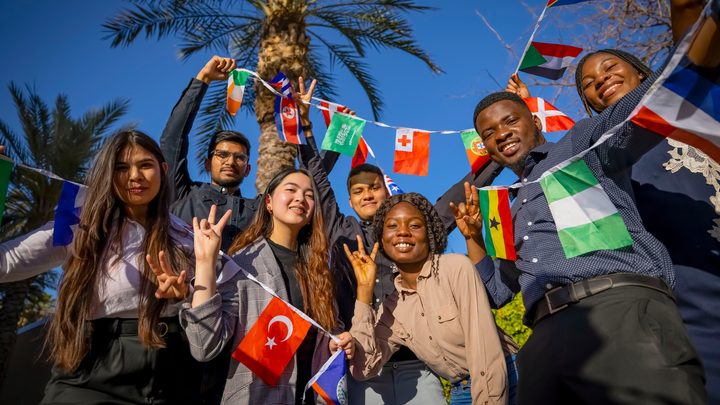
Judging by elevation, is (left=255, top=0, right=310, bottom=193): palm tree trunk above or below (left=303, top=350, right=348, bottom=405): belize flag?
above

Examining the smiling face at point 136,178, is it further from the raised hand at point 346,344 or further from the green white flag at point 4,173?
the raised hand at point 346,344

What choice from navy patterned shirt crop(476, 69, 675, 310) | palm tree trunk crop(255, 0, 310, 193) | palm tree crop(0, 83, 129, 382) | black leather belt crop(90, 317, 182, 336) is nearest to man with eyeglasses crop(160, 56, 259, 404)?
black leather belt crop(90, 317, 182, 336)

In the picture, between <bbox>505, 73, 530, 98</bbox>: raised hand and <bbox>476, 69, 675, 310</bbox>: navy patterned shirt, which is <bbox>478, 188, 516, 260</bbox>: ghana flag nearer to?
<bbox>476, 69, 675, 310</bbox>: navy patterned shirt

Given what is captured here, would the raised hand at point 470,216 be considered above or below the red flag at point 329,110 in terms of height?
below

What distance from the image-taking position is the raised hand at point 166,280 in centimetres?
274

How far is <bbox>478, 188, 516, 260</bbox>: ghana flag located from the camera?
297cm

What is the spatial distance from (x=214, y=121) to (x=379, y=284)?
767cm

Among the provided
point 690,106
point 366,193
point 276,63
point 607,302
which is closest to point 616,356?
point 607,302

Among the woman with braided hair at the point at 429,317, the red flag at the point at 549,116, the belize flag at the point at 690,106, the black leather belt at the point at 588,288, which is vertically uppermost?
the red flag at the point at 549,116

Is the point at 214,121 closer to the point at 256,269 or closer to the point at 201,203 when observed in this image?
the point at 201,203

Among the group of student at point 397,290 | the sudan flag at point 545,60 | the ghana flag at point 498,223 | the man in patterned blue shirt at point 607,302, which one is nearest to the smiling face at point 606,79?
the group of student at point 397,290

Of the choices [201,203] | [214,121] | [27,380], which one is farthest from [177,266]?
[214,121]

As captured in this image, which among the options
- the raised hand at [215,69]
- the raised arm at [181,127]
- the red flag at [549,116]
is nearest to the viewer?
the raised arm at [181,127]

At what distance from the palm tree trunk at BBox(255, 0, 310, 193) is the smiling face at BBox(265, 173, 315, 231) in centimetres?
409
